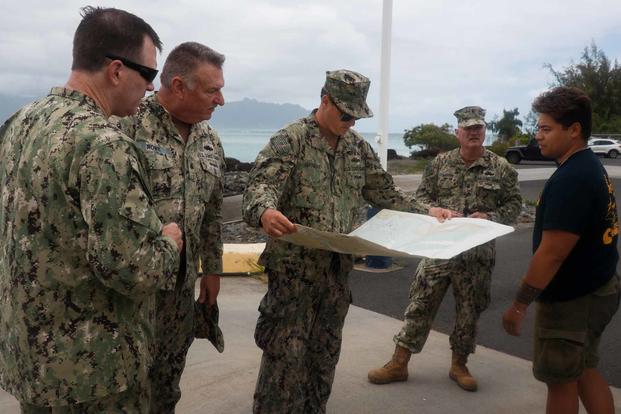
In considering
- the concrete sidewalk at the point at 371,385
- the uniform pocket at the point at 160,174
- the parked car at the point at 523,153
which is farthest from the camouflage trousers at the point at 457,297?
the parked car at the point at 523,153

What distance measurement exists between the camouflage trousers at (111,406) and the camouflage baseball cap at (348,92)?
1548mm

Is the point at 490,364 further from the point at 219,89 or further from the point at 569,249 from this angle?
the point at 219,89

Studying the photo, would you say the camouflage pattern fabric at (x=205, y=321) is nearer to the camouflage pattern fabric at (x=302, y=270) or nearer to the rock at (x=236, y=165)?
the camouflage pattern fabric at (x=302, y=270)

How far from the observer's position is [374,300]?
225 inches

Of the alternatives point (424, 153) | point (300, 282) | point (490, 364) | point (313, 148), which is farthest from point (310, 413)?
point (424, 153)

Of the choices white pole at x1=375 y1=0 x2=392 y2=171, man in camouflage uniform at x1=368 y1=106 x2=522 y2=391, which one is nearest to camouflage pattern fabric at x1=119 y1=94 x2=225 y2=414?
man in camouflage uniform at x1=368 y1=106 x2=522 y2=391

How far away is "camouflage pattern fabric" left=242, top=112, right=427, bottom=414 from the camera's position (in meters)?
2.83

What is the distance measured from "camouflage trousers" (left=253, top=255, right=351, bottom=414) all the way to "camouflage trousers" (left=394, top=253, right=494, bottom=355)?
953 mm

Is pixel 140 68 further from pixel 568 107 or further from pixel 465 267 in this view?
pixel 465 267

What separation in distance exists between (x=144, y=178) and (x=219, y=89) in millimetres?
985

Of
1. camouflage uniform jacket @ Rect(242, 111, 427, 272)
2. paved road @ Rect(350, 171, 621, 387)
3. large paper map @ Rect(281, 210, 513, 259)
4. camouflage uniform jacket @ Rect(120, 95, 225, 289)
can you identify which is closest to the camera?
large paper map @ Rect(281, 210, 513, 259)

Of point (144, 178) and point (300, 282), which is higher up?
point (144, 178)

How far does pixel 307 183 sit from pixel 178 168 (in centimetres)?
64

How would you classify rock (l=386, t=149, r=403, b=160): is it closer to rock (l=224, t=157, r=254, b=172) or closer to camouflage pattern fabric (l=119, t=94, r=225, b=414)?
rock (l=224, t=157, r=254, b=172)
